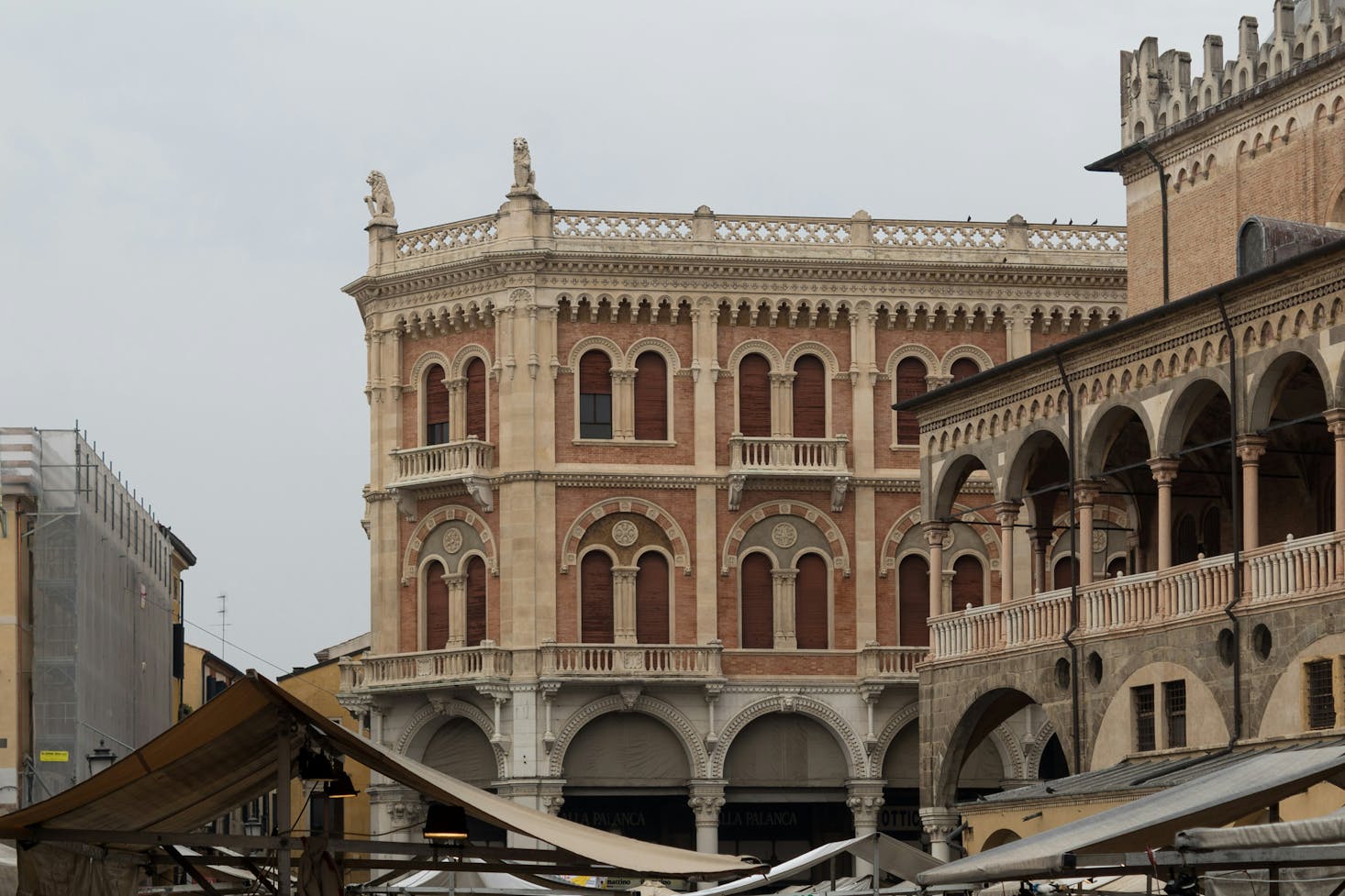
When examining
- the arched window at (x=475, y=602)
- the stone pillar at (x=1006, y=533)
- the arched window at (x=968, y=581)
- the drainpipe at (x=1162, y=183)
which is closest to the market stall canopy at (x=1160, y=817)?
the stone pillar at (x=1006, y=533)

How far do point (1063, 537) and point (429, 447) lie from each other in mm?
14363

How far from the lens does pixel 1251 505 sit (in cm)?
3161

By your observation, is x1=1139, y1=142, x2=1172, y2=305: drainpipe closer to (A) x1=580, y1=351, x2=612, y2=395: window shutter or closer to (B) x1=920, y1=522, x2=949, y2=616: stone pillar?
(B) x1=920, y1=522, x2=949, y2=616: stone pillar

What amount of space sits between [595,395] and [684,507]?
3.20 meters

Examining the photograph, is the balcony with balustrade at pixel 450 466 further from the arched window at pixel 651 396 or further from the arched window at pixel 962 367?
the arched window at pixel 962 367

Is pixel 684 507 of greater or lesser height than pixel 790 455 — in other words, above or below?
below

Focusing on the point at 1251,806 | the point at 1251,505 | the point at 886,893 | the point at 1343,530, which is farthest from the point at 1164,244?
the point at 1251,806

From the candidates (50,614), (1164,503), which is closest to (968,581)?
(1164,503)

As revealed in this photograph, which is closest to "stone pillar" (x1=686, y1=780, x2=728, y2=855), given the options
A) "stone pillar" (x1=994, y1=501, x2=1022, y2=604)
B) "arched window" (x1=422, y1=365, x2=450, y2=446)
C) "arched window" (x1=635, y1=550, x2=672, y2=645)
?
"arched window" (x1=635, y1=550, x2=672, y2=645)

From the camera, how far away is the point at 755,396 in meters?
52.4

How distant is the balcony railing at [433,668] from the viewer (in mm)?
50250

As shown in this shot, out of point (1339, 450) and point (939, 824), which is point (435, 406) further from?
point (1339, 450)

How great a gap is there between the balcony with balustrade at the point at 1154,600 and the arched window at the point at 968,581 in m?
12.6

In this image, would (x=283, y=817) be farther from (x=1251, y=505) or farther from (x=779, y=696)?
(x=779, y=696)
